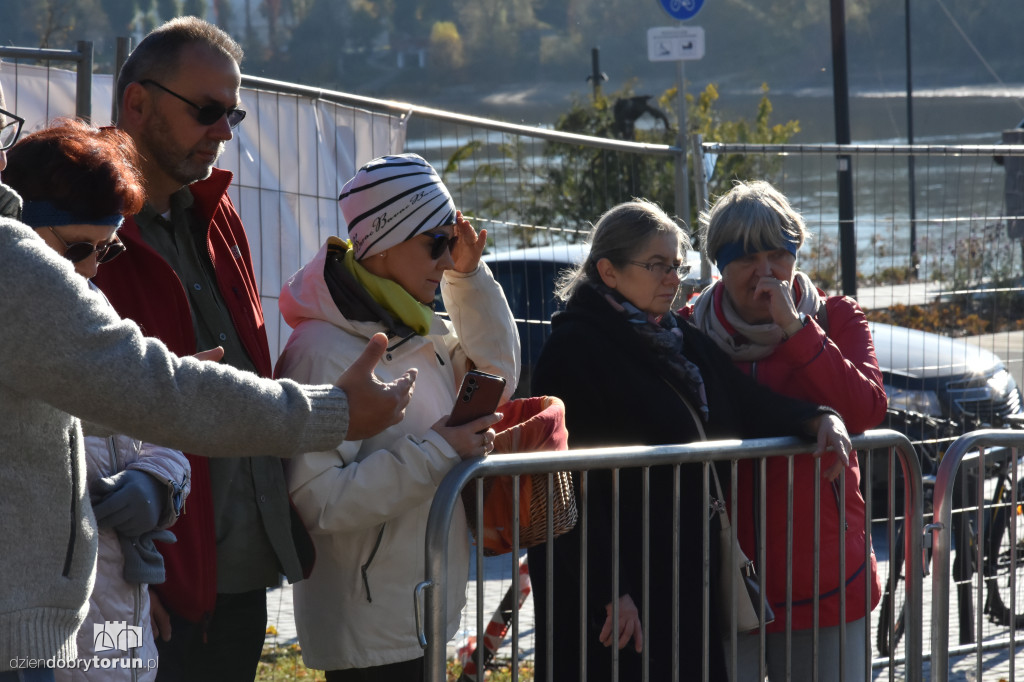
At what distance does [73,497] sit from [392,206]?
119cm

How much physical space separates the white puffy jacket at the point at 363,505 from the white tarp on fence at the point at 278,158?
1.33 m

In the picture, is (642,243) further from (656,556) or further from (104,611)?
(104,611)

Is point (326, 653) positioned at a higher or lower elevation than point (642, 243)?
lower

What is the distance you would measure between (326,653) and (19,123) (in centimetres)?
132

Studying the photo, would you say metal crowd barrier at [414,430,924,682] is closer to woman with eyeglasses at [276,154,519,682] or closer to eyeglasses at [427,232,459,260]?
woman with eyeglasses at [276,154,519,682]

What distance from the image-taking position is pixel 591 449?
9.93ft

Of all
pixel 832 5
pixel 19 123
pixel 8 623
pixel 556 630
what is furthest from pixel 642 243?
pixel 832 5

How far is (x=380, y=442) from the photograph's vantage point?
112 inches

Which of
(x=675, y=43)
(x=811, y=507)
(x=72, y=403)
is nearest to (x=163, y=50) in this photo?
(x=72, y=403)

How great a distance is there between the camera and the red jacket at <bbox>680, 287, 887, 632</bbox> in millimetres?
3410

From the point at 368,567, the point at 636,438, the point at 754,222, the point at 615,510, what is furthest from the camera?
the point at 754,222

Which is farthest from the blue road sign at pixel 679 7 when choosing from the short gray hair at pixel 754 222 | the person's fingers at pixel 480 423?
the person's fingers at pixel 480 423

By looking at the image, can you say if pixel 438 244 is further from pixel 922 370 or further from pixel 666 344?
pixel 922 370

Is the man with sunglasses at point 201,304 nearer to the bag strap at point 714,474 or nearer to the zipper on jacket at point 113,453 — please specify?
the zipper on jacket at point 113,453
